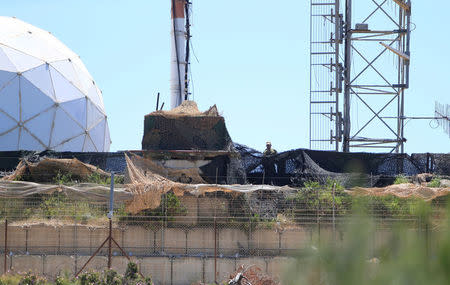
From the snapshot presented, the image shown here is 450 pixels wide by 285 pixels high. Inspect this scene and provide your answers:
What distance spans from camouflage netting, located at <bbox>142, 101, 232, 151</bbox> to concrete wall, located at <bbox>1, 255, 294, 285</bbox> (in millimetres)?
5536

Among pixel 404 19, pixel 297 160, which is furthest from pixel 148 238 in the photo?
pixel 404 19

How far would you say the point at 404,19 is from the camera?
26109mm

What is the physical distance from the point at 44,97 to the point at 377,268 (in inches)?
1128

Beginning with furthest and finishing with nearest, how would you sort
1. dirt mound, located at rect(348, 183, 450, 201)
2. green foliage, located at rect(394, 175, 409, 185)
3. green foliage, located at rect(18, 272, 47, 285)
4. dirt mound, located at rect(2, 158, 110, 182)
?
dirt mound, located at rect(2, 158, 110, 182)
green foliage, located at rect(394, 175, 409, 185)
dirt mound, located at rect(348, 183, 450, 201)
green foliage, located at rect(18, 272, 47, 285)

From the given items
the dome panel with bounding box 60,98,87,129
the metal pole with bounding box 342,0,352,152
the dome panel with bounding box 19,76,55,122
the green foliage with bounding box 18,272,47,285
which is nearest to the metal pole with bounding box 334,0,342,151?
the metal pole with bounding box 342,0,352,152

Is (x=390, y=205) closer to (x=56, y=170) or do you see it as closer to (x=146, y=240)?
(x=146, y=240)

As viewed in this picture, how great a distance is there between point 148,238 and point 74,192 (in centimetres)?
220

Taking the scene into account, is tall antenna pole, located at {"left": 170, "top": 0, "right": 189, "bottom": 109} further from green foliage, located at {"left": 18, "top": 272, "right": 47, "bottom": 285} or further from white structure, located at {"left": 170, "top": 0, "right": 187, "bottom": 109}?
green foliage, located at {"left": 18, "top": 272, "right": 47, "bottom": 285}

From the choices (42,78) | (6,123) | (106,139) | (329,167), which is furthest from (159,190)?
(106,139)

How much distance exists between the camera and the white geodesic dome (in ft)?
96.0

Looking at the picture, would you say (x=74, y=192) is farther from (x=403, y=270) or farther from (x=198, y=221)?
(x=403, y=270)

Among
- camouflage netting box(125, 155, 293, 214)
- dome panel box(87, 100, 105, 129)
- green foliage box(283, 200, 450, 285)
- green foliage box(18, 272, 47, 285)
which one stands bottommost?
green foliage box(18, 272, 47, 285)

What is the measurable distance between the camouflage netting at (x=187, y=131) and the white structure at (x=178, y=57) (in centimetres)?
946

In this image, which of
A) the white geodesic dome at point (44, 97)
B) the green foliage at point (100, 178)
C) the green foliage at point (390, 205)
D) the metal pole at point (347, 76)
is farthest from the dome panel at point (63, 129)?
the green foliage at point (390, 205)
